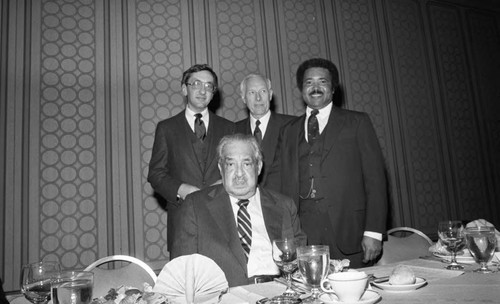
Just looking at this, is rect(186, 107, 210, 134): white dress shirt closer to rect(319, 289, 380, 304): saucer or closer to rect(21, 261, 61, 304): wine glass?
rect(21, 261, 61, 304): wine glass

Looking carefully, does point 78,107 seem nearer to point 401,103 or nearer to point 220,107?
point 220,107

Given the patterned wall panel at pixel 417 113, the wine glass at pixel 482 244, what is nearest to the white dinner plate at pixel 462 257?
the wine glass at pixel 482 244

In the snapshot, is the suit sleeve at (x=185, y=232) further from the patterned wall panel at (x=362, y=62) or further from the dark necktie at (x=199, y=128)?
the patterned wall panel at (x=362, y=62)

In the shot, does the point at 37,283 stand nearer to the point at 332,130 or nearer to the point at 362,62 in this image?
the point at 332,130

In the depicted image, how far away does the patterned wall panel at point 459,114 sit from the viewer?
16.7 ft

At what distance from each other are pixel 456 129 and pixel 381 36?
5.21 feet

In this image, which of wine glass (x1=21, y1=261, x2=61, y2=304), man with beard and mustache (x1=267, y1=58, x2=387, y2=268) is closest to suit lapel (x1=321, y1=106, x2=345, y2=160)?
man with beard and mustache (x1=267, y1=58, x2=387, y2=268)

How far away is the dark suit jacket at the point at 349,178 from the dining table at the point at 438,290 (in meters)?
0.98

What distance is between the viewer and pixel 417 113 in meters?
5.00

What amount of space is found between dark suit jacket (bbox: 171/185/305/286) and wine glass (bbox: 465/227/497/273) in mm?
655

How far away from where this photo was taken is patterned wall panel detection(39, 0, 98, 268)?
3449 mm

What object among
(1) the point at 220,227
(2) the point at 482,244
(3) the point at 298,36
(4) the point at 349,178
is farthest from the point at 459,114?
(1) the point at 220,227

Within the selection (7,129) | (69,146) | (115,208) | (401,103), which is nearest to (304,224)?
(115,208)

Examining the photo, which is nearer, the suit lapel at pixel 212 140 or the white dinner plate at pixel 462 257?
the white dinner plate at pixel 462 257
